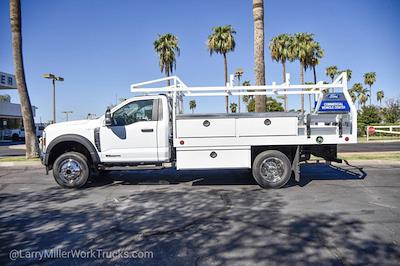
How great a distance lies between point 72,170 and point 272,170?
15.9ft

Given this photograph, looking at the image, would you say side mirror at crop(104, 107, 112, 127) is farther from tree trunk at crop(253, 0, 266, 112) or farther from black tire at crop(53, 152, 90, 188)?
tree trunk at crop(253, 0, 266, 112)

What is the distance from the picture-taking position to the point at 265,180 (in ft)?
25.7

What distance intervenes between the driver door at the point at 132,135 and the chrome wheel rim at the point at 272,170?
8.57 ft

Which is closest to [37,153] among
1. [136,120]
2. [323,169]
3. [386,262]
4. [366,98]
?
[136,120]

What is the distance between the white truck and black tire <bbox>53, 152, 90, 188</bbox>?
0.07 ft

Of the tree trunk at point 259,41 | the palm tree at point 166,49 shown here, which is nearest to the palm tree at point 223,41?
the palm tree at point 166,49

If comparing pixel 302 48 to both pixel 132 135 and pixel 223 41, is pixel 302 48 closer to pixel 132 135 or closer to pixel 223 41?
pixel 223 41

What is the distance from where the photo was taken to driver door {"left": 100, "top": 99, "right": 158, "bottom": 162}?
8.12 metres

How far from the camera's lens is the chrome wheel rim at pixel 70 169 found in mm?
8180

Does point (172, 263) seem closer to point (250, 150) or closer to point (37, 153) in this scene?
point (250, 150)

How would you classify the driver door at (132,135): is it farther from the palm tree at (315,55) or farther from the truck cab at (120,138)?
the palm tree at (315,55)

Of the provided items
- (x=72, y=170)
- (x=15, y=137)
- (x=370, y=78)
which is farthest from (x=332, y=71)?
(x=72, y=170)

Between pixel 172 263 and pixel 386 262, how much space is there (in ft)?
8.03

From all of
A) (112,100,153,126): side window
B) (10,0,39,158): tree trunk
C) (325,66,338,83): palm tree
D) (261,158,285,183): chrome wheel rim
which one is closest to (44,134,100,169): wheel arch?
(112,100,153,126): side window
